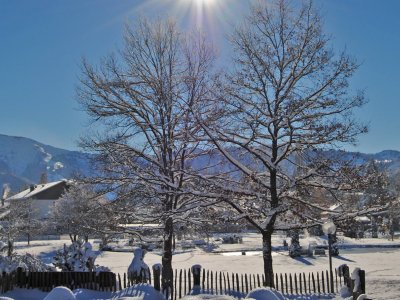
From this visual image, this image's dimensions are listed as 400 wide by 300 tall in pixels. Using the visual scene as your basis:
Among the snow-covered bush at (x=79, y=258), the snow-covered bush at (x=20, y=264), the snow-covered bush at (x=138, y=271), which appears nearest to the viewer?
the snow-covered bush at (x=20, y=264)

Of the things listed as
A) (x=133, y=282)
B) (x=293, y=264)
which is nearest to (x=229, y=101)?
(x=133, y=282)

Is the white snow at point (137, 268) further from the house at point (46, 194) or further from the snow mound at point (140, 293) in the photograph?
the house at point (46, 194)

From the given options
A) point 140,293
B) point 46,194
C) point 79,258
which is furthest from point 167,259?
point 46,194

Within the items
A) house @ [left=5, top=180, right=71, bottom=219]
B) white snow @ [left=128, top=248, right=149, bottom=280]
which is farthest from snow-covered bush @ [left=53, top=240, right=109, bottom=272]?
house @ [left=5, top=180, right=71, bottom=219]

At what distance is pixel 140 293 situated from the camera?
14.3 metres

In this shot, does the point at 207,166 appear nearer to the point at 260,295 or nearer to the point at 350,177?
the point at 350,177

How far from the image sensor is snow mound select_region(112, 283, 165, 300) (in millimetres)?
13938

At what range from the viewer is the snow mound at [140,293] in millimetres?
13938

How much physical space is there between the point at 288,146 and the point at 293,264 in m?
19.1

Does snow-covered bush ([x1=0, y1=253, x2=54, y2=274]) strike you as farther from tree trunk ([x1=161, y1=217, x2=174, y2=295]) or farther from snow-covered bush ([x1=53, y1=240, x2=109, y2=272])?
tree trunk ([x1=161, y1=217, x2=174, y2=295])

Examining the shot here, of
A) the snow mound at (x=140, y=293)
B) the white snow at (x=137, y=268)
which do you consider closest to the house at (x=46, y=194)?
the white snow at (x=137, y=268)

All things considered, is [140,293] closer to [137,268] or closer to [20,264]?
[137,268]

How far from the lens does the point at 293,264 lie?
99.1 feet

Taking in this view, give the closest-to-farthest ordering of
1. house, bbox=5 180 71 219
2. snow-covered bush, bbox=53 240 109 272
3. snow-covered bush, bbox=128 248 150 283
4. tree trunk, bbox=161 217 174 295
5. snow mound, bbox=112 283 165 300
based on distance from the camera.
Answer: snow mound, bbox=112 283 165 300 → tree trunk, bbox=161 217 174 295 → snow-covered bush, bbox=128 248 150 283 → snow-covered bush, bbox=53 240 109 272 → house, bbox=5 180 71 219
